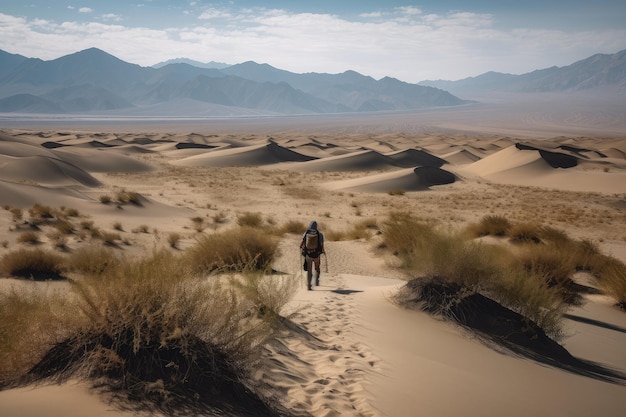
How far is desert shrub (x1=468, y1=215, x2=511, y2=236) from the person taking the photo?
16984 mm

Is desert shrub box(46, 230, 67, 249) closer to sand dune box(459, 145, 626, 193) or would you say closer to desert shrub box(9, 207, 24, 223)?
desert shrub box(9, 207, 24, 223)

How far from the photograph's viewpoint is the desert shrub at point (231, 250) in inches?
428

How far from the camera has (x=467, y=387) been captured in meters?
5.48

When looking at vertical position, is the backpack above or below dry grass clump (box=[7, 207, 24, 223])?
above

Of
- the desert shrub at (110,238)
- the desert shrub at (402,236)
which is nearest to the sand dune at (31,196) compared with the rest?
the desert shrub at (110,238)

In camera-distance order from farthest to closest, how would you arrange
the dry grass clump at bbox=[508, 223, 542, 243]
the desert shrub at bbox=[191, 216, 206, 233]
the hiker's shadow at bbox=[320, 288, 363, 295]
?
the desert shrub at bbox=[191, 216, 206, 233] → the dry grass clump at bbox=[508, 223, 542, 243] → the hiker's shadow at bbox=[320, 288, 363, 295]

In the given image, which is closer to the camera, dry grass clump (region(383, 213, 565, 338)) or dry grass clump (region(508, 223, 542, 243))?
dry grass clump (region(383, 213, 565, 338))

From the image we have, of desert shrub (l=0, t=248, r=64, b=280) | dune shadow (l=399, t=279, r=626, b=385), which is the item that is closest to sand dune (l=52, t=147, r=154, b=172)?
desert shrub (l=0, t=248, r=64, b=280)

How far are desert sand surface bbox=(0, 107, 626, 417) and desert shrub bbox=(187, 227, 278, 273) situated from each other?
103 cm

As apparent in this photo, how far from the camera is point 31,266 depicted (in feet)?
33.9

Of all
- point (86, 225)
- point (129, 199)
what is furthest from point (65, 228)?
point (129, 199)

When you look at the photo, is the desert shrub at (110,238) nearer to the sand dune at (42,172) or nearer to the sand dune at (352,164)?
the sand dune at (42,172)

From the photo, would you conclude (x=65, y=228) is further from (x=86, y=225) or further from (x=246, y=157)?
(x=246, y=157)

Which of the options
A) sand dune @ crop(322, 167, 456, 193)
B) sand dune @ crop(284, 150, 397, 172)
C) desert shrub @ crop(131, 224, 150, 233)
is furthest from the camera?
sand dune @ crop(284, 150, 397, 172)
